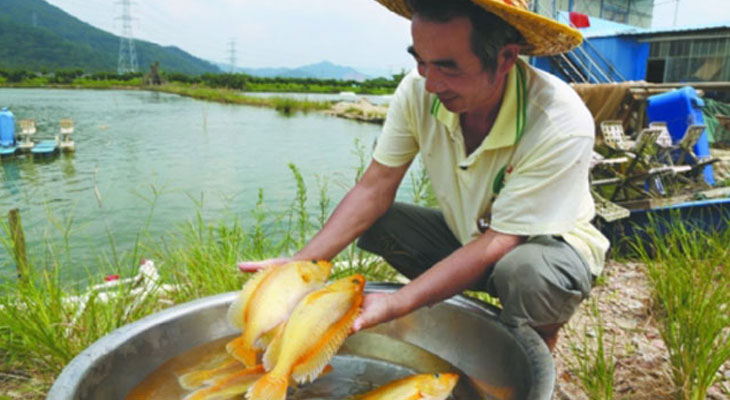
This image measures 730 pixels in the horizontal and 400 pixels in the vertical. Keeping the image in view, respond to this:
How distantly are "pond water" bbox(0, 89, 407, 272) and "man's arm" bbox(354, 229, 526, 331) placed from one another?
1719mm

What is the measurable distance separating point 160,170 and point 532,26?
12072 millimetres

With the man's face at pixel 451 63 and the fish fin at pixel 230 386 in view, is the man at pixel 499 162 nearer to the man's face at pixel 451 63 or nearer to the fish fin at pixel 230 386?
the man's face at pixel 451 63

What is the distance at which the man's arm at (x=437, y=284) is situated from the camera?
1.42 m

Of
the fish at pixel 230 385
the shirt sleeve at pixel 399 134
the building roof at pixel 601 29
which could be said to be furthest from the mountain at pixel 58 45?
the fish at pixel 230 385

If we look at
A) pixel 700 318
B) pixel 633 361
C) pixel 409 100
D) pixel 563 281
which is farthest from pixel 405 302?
pixel 633 361

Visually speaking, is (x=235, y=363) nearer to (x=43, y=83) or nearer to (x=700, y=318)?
(x=700, y=318)

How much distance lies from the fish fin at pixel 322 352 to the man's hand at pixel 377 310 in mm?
49

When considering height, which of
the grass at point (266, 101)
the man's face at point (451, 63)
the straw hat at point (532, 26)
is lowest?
the man's face at point (451, 63)

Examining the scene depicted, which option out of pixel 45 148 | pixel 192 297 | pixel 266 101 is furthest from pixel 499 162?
pixel 266 101

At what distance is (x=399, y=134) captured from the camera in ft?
6.46

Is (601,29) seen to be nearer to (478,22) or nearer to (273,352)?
(478,22)

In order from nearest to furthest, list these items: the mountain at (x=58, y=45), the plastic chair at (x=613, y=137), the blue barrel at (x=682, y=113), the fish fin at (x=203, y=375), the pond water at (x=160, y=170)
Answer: the fish fin at (x=203, y=375) → the plastic chair at (x=613, y=137) → the blue barrel at (x=682, y=113) → the pond water at (x=160, y=170) → the mountain at (x=58, y=45)

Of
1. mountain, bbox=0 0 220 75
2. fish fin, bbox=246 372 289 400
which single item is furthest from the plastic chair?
mountain, bbox=0 0 220 75

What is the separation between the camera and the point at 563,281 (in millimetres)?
1588
